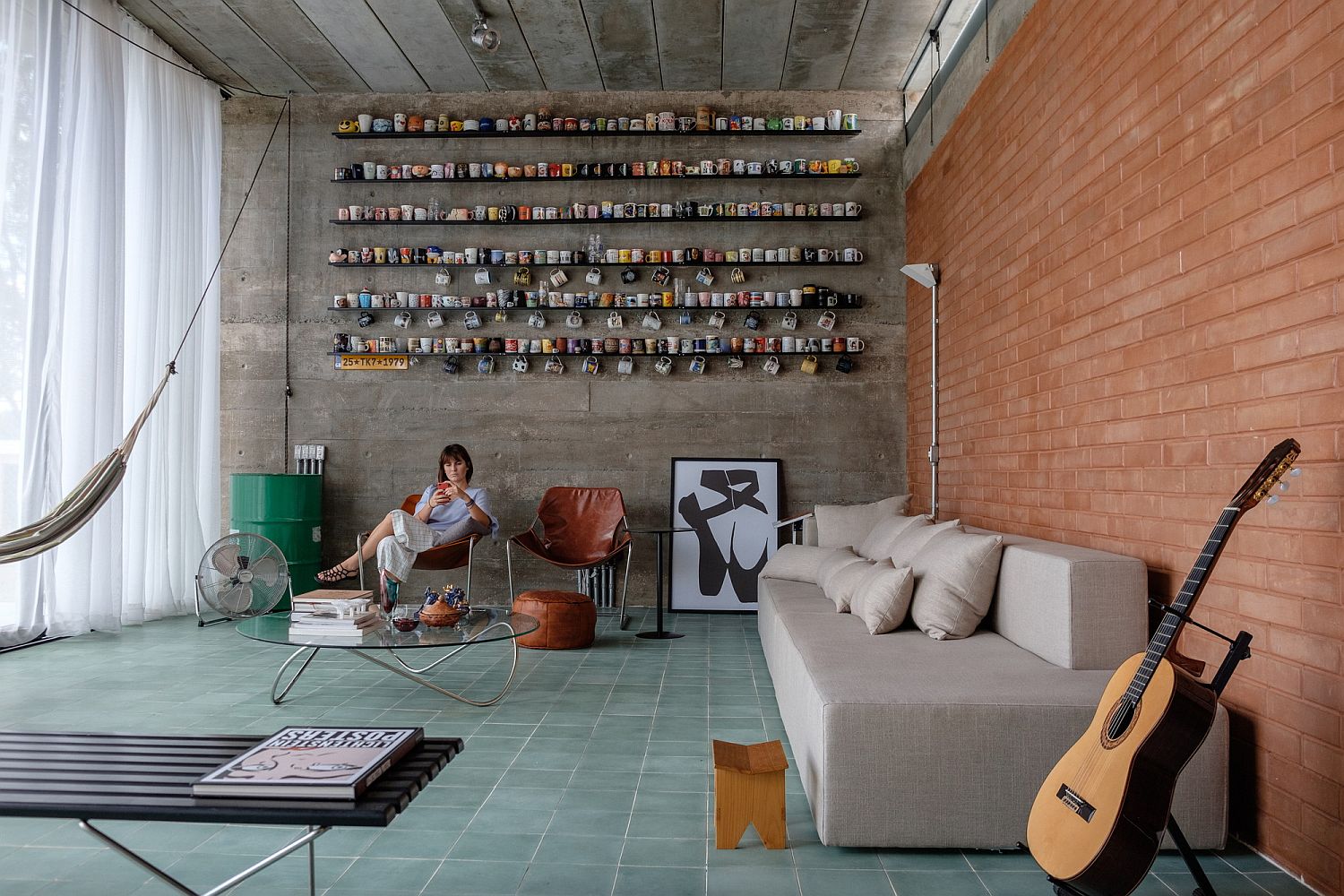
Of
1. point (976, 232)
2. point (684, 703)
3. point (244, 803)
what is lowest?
point (684, 703)

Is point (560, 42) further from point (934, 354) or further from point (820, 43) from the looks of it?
point (934, 354)

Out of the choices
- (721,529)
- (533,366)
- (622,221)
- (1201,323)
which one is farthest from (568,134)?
(1201,323)

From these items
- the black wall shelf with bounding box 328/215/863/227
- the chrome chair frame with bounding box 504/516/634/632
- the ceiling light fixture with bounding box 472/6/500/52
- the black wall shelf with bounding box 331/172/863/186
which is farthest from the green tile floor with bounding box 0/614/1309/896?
the ceiling light fixture with bounding box 472/6/500/52

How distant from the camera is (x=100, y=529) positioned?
4.89 metres

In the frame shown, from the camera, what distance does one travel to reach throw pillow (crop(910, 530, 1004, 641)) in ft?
9.57

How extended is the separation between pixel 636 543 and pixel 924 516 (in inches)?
97.0

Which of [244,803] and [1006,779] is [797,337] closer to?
[1006,779]

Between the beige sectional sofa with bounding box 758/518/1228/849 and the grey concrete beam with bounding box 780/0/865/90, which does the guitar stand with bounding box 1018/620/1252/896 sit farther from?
the grey concrete beam with bounding box 780/0/865/90

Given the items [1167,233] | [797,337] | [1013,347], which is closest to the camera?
[1167,233]

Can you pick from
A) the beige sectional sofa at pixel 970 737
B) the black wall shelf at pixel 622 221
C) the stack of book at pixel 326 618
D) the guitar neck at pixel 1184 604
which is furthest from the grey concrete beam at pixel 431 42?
the guitar neck at pixel 1184 604

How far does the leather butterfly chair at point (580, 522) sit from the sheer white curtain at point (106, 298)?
2223 millimetres

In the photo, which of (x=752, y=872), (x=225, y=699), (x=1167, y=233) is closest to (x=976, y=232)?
(x=1167, y=233)

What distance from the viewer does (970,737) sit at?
2107 millimetres

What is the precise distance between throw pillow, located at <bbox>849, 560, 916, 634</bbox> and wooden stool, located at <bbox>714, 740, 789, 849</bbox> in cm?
95
